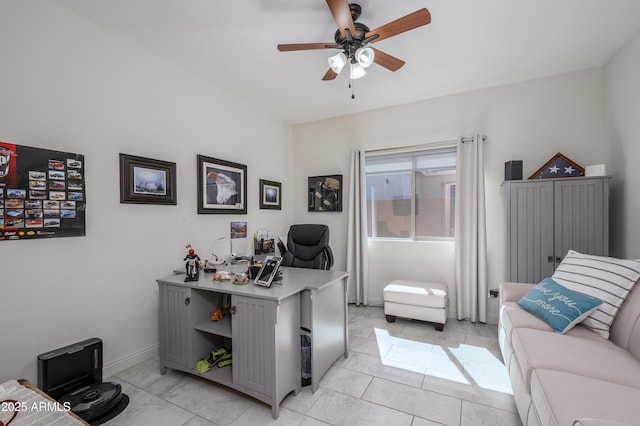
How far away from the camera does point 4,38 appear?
1752mm

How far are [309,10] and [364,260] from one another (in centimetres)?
295

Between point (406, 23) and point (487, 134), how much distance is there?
2213 mm

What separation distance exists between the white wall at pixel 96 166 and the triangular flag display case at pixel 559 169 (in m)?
3.58

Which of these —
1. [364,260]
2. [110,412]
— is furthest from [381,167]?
[110,412]

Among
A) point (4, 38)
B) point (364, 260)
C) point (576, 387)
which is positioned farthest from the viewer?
point (364, 260)

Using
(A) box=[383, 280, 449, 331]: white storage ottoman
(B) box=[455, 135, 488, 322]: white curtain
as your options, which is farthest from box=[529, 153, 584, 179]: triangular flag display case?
(A) box=[383, 280, 449, 331]: white storage ottoman

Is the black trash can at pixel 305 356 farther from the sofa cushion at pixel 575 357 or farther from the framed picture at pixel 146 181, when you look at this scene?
the framed picture at pixel 146 181

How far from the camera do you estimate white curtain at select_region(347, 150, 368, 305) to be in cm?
391

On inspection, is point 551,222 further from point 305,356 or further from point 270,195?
point 270,195

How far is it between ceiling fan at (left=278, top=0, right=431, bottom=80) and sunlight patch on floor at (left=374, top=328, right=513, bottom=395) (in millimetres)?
2495

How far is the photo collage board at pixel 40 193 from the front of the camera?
68.3 inches

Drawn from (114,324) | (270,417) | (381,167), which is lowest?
(270,417)

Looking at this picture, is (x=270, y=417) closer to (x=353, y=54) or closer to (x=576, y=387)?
(x=576, y=387)

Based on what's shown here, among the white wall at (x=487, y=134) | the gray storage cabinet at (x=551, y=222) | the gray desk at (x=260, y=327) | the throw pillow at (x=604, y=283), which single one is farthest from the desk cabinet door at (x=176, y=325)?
the gray storage cabinet at (x=551, y=222)
